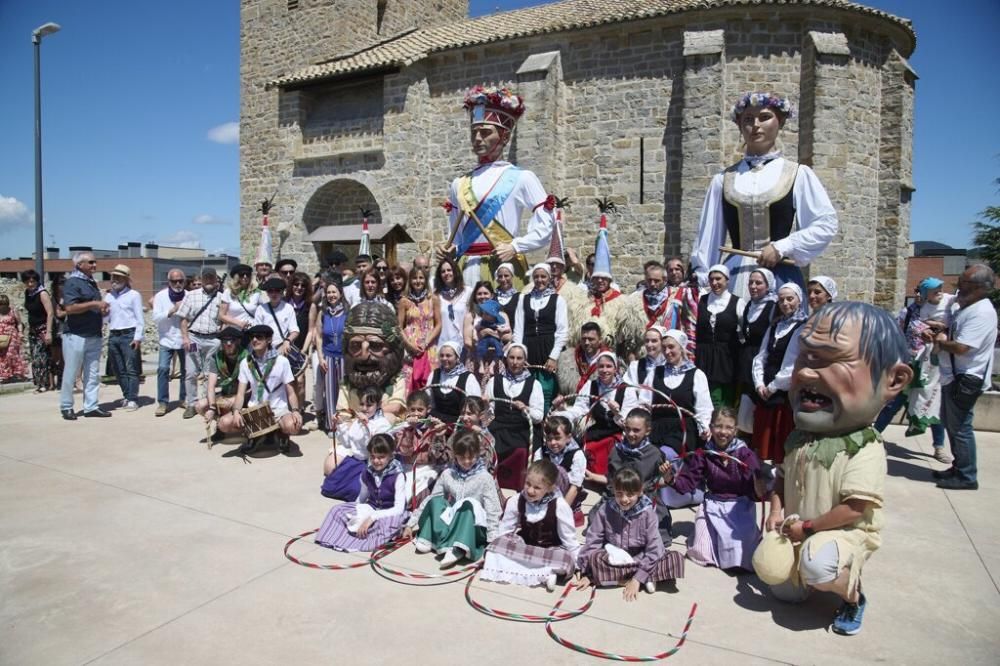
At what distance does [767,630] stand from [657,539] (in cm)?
63

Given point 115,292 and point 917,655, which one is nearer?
point 917,655

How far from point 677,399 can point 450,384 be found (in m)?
1.69

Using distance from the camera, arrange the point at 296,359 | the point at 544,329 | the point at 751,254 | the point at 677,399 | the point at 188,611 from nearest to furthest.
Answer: the point at 188,611 < the point at 751,254 < the point at 677,399 < the point at 544,329 < the point at 296,359

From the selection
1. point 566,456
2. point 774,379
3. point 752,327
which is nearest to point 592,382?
point 566,456

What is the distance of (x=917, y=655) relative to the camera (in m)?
2.69

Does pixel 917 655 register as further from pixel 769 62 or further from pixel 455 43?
pixel 455 43

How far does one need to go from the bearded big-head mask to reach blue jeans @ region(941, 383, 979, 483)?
4.36 meters

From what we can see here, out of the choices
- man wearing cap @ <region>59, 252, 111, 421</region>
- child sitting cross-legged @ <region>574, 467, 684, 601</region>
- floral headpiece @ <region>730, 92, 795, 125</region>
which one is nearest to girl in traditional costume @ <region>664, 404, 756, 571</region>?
child sitting cross-legged @ <region>574, 467, 684, 601</region>

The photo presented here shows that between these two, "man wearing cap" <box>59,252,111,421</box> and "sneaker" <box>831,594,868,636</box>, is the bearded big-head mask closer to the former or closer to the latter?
"sneaker" <box>831,594,868,636</box>

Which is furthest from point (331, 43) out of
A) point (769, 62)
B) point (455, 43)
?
point (769, 62)

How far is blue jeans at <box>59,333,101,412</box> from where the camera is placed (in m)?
7.01

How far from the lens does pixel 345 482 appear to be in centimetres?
460

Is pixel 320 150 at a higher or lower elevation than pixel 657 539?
higher

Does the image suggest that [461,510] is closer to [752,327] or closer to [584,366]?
[584,366]
